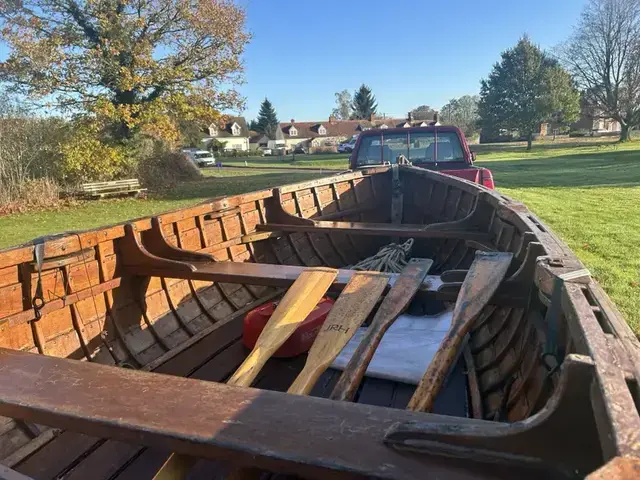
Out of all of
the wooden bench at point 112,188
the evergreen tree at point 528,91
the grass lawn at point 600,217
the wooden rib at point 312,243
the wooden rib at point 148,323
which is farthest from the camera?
the evergreen tree at point 528,91

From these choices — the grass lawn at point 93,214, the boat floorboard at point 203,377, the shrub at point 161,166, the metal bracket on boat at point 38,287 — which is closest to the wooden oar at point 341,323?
the boat floorboard at point 203,377

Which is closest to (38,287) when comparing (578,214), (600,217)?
(600,217)

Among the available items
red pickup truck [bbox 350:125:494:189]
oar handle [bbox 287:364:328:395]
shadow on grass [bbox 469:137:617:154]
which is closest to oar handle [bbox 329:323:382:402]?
oar handle [bbox 287:364:328:395]

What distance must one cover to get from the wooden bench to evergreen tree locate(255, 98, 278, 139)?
5974 centimetres

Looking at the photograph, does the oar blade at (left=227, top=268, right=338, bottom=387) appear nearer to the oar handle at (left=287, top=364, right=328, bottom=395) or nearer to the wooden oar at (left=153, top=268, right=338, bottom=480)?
the wooden oar at (left=153, top=268, right=338, bottom=480)

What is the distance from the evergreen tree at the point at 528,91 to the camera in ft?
127

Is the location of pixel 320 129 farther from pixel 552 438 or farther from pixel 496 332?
pixel 552 438

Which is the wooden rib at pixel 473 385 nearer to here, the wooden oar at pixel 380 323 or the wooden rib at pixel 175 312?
the wooden oar at pixel 380 323

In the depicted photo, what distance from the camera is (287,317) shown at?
2.95 meters

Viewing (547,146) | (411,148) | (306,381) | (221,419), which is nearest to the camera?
(221,419)

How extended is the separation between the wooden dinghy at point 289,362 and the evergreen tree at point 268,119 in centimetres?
7288

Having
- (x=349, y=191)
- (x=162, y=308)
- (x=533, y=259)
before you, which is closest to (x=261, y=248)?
(x=162, y=308)

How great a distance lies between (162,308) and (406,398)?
6.56 ft

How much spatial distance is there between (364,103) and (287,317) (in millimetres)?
75178
